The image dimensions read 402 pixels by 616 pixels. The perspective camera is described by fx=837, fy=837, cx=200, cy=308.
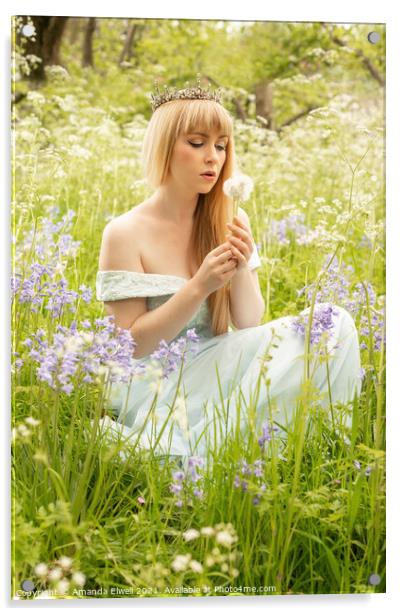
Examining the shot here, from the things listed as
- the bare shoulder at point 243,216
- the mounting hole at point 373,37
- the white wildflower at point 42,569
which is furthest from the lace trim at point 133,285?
the mounting hole at point 373,37

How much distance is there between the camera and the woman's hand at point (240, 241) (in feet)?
6.83

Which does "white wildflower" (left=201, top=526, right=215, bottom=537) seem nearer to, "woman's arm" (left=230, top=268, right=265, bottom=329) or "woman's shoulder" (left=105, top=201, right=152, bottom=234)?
"woman's arm" (left=230, top=268, right=265, bottom=329)

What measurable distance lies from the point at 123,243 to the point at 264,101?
22.3 inches

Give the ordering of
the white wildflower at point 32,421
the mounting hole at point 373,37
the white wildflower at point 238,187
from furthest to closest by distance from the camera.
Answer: the mounting hole at point 373,37, the white wildflower at point 238,187, the white wildflower at point 32,421

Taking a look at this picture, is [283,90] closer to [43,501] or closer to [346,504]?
[346,504]

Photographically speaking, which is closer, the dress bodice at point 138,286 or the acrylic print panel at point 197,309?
the acrylic print panel at point 197,309

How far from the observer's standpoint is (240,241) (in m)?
2.08

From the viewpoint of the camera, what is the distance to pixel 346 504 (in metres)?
2.01

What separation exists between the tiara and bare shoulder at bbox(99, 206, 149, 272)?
29 cm

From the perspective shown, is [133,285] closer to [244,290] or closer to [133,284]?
[133,284]
